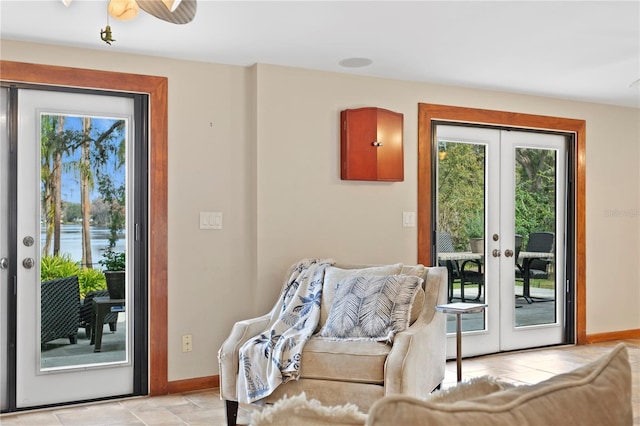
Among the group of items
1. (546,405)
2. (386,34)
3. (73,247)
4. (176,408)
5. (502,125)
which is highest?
(386,34)

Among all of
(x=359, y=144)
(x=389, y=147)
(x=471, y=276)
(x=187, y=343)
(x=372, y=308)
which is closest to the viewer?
(x=372, y=308)

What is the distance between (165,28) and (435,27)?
1528 millimetres

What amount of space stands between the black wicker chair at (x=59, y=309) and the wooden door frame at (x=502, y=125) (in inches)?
99.4

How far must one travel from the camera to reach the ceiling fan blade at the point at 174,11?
2.03 m

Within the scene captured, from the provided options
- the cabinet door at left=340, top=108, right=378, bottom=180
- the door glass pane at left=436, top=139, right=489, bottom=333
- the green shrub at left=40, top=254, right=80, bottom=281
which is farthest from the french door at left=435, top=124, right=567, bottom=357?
the green shrub at left=40, top=254, right=80, bottom=281

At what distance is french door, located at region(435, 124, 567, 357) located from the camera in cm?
536

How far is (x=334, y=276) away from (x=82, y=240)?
162cm

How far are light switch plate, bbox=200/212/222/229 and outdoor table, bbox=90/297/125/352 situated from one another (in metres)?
0.73

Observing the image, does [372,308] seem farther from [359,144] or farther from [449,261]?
[449,261]

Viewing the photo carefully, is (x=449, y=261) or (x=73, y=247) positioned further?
(x=449, y=261)

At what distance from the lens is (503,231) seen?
18.4ft

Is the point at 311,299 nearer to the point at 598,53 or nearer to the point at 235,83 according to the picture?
the point at 235,83

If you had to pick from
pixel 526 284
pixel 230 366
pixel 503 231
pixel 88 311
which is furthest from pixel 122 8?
pixel 526 284

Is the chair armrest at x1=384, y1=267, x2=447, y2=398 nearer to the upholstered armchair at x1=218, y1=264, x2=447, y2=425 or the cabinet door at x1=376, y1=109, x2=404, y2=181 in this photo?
the upholstered armchair at x1=218, y1=264, x2=447, y2=425
